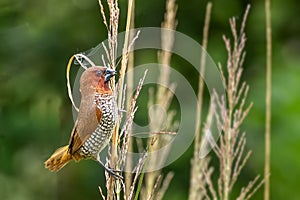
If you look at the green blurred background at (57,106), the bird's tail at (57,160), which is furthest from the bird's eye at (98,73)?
the green blurred background at (57,106)

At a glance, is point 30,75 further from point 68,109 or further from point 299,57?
point 299,57

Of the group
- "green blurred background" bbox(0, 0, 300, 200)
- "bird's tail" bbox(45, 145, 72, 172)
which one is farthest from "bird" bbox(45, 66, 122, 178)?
"green blurred background" bbox(0, 0, 300, 200)

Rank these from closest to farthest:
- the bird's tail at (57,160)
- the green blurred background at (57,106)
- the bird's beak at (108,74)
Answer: the bird's beak at (108,74)
the bird's tail at (57,160)
the green blurred background at (57,106)

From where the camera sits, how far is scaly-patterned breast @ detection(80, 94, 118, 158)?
1267 millimetres

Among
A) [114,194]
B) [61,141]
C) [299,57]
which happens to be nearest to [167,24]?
[114,194]

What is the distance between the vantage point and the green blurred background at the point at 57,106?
294 centimetres

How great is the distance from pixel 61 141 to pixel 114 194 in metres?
1.77

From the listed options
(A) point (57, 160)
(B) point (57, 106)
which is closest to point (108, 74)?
(A) point (57, 160)

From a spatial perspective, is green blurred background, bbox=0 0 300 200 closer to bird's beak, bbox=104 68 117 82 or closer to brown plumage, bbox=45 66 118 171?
brown plumage, bbox=45 66 118 171

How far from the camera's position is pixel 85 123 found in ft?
4.30

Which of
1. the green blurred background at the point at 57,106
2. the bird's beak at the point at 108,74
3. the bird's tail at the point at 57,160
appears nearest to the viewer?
the bird's beak at the point at 108,74

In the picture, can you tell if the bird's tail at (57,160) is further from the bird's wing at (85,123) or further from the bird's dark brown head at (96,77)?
the bird's dark brown head at (96,77)

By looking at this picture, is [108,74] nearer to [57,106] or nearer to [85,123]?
[85,123]

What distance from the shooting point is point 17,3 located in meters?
3.05
